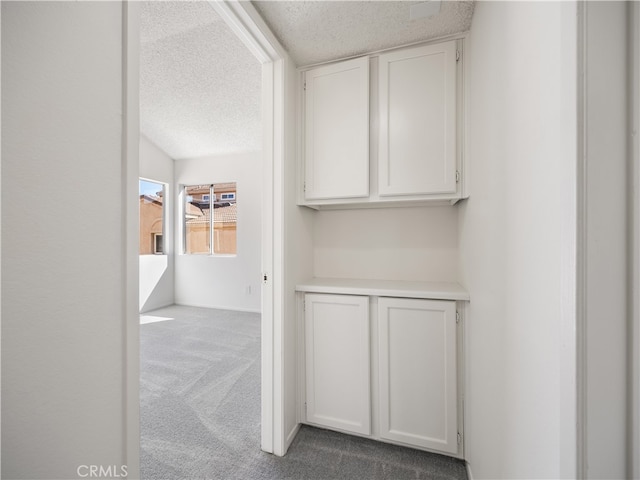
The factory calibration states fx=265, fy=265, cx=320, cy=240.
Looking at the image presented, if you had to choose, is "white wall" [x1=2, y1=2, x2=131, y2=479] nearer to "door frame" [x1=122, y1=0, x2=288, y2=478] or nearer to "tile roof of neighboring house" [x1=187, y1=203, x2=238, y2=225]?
"door frame" [x1=122, y1=0, x2=288, y2=478]

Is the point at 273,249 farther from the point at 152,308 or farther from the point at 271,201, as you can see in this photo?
the point at 152,308

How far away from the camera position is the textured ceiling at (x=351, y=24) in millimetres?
1274

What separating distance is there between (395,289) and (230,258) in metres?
3.60

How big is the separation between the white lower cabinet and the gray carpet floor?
0.08 metres

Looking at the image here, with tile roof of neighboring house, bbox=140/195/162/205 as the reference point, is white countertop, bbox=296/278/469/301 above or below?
below

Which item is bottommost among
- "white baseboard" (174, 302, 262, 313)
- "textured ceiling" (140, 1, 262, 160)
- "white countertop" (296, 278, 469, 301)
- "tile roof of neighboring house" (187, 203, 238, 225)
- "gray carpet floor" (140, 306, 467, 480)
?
"gray carpet floor" (140, 306, 467, 480)

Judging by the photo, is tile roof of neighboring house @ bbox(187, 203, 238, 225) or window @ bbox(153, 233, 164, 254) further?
window @ bbox(153, 233, 164, 254)

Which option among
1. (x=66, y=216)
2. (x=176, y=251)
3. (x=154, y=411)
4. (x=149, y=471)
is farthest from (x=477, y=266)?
(x=176, y=251)

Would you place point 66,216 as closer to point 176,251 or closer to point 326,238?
point 326,238

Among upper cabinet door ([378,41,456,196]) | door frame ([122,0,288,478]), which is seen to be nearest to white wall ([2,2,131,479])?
door frame ([122,0,288,478])

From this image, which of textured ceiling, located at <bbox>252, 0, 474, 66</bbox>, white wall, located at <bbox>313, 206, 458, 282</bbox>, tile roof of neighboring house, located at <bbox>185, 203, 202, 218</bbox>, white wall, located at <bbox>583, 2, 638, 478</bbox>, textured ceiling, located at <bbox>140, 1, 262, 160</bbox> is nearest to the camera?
white wall, located at <bbox>583, 2, 638, 478</bbox>

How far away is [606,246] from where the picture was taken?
0.45 m

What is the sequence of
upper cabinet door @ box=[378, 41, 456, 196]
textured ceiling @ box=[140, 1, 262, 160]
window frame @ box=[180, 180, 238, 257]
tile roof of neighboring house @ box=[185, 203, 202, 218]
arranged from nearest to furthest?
upper cabinet door @ box=[378, 41, 456, 196] < textured ceiling @ box=[140, 1, 262, 160] < window frame @ box=[180, 180, 238, 257] < tile roof of neighboring house @ box=[185, 203, 202, 218]

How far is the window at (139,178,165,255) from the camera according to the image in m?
4.59
